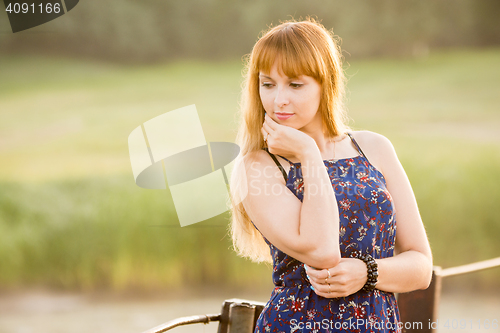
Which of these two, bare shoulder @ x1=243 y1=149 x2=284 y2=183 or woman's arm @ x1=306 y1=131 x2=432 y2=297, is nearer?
woman's arm @ x1=306 y1=131 x2=432 y2=297

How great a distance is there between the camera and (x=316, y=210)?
966 millimetres

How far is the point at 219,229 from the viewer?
4570 millimetres

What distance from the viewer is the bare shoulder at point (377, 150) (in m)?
1.17

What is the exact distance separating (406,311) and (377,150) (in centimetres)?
81

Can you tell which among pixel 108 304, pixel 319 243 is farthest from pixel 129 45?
pixel 319 243

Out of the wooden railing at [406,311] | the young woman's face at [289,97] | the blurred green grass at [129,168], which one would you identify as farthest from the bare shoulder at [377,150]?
the blurred green grass at [129,168]

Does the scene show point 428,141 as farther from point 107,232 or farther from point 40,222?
point 40,222

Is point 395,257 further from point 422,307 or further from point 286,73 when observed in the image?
point 422,307

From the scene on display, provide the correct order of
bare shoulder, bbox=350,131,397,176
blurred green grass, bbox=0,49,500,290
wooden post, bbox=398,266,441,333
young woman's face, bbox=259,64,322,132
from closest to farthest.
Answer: young woman's face, bbox=259,64,322,132 < bare shoulder, bbox=350,131,397,176 < wooden post, bbox=398,266,441,333 < blurred green grass, bbox=0,49,500,290

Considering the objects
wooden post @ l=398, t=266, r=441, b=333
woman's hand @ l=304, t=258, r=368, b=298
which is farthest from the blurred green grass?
woman's hand @ l=304, t=258, r=368, b=298

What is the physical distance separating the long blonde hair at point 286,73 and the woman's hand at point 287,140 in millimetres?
100

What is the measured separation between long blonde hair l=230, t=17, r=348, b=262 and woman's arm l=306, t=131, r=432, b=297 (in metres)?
0.13

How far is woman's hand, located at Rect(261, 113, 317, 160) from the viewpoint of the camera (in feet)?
3.41

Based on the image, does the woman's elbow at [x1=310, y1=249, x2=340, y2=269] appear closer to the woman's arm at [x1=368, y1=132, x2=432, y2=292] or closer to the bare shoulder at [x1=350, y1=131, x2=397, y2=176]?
the woman's arm at [x1=368, y1=132, x2=432, y2=292]
